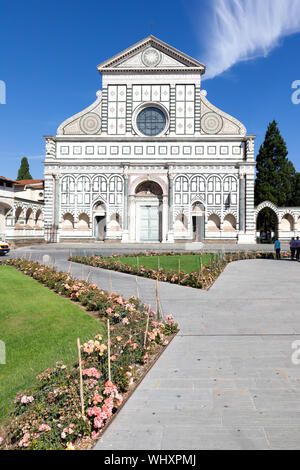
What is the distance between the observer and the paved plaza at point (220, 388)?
142 inches

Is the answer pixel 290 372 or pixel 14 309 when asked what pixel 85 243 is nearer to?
pixel 14 309

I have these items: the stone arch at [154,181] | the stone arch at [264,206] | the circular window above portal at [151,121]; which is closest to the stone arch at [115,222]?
the stone arch at [154,181]

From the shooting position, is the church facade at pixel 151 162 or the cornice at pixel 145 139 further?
the church facade at pixel 151 162

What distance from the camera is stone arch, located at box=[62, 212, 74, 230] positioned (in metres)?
41.2

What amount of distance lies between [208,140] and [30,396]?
3963 centimetres

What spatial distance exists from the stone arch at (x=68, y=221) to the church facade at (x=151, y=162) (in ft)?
0.42

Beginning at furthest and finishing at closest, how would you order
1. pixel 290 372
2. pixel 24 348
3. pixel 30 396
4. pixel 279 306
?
1. pixel 279 306
2. pixel 24 348
3. pixel 290 372
4. pixel 30 396

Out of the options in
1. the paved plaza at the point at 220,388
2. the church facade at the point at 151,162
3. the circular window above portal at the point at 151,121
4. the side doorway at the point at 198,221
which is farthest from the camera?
the circular window above portal at the point at 151,121

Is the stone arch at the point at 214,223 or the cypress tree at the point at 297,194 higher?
the cypress tree at the point at 297,194

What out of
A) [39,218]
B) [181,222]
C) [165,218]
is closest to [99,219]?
[165,218]

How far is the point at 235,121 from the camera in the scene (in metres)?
40.7

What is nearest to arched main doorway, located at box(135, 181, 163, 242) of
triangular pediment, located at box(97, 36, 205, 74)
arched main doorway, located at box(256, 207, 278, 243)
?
arched main doorway, located at box(256, 207, 278, 243)

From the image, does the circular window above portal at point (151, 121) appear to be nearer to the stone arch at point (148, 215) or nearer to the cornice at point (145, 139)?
the cornice at point (145, 139)
